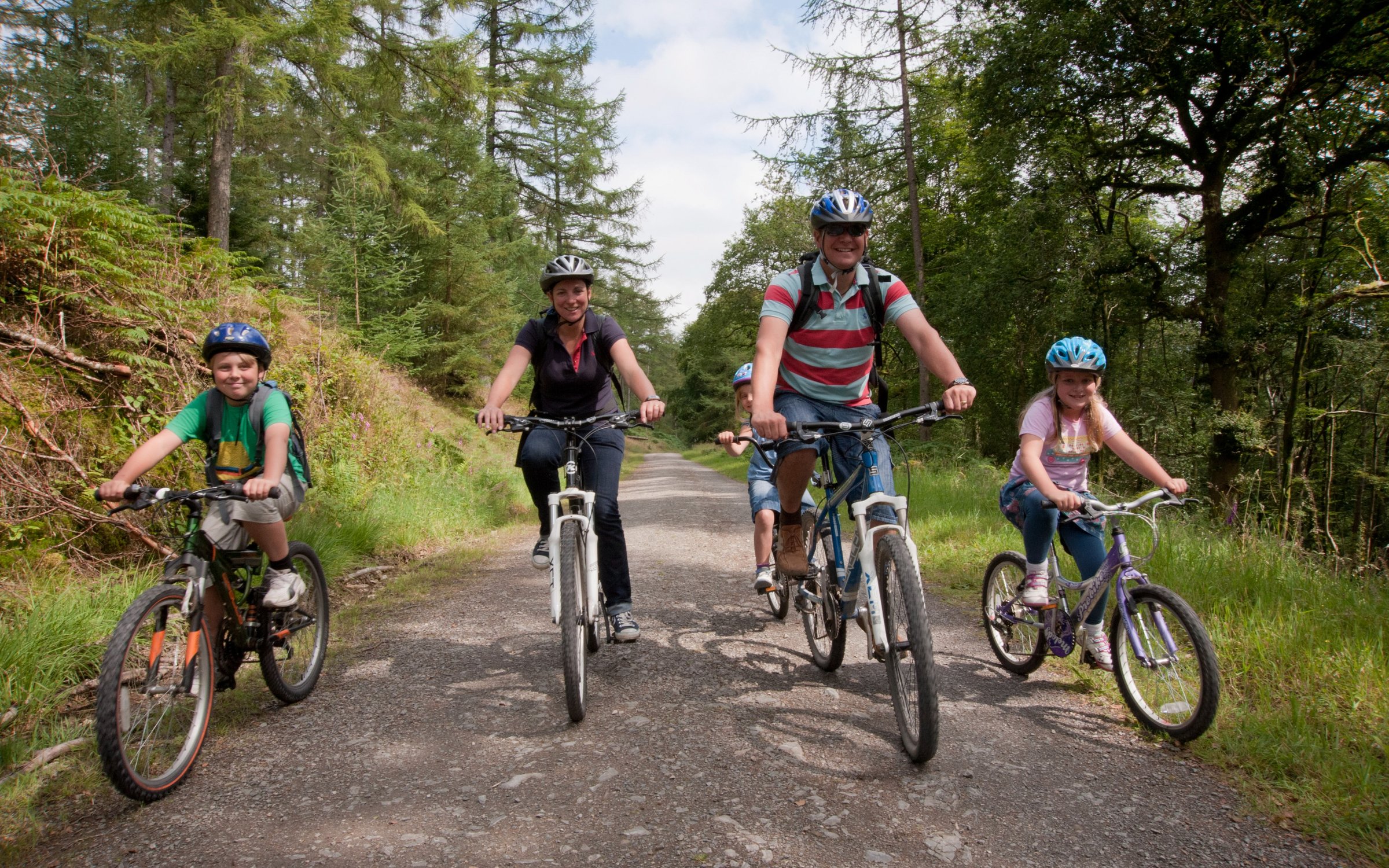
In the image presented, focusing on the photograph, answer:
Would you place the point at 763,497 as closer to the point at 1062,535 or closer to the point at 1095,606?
the point at 1062,535

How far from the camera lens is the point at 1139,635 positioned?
11.7 feet

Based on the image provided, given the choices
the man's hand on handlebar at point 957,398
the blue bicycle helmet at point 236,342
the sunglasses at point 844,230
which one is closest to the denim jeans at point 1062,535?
the man's hand on handlebar at point 957,398

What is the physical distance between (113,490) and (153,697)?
830 mm

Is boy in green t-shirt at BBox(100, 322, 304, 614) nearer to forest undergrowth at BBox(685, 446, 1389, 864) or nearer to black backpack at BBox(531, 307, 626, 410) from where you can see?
black backpack at BBox(531, 307, 626, 410)

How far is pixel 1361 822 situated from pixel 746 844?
213 centimetres

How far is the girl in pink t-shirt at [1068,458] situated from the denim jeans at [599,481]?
2.22 metres

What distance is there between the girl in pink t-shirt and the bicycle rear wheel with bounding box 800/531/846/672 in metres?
1.04

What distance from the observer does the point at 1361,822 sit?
2.56 meters

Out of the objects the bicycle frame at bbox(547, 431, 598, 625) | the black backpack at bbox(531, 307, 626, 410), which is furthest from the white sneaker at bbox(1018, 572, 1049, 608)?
the black backpack at bbox(531, 307, 626, 410)

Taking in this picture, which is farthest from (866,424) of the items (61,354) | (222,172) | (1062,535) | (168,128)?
(168,128)

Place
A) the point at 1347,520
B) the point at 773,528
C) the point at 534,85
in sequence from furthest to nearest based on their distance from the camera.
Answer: the point at 534,85, the point at 1347,520, the point at 773,528

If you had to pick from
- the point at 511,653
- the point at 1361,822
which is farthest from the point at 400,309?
the point at 1361,822

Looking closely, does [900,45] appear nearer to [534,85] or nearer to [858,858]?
[534,85]

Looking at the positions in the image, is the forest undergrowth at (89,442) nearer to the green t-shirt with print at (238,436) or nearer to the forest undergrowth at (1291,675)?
the green t-shirt with print at (238,436)
